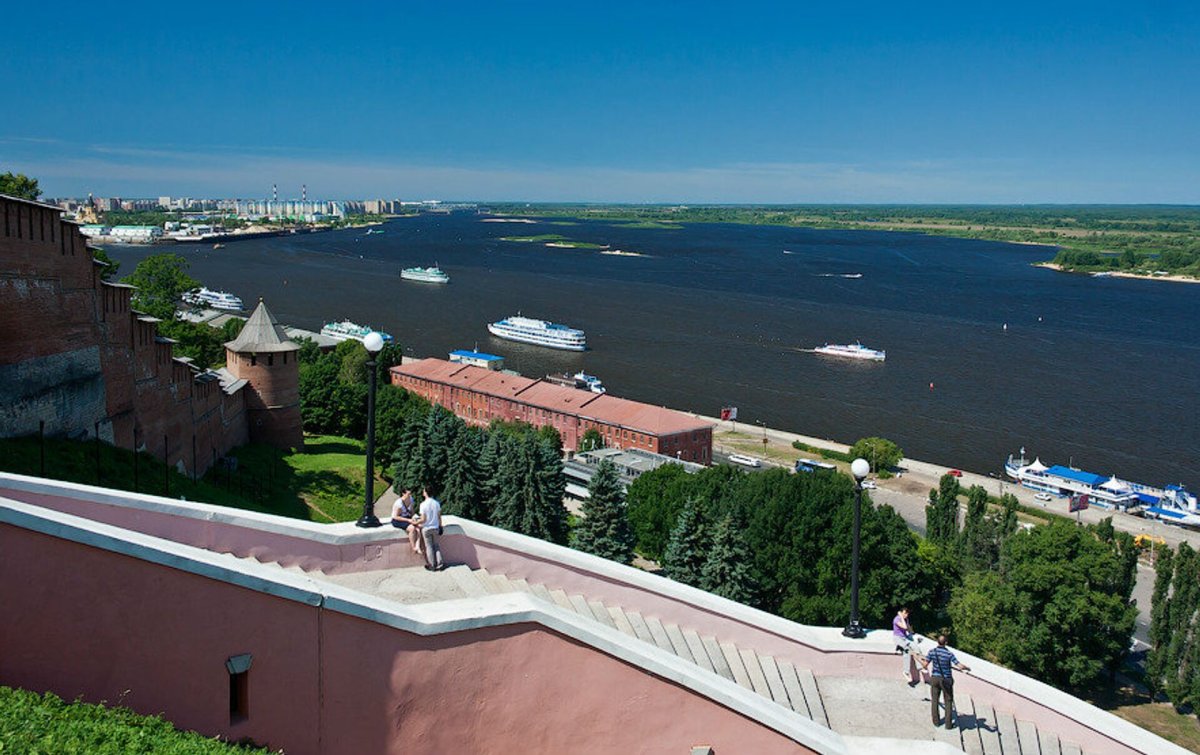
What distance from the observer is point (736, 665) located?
29.1 ft

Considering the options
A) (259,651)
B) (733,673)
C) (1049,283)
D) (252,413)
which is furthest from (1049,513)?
(1049,283)

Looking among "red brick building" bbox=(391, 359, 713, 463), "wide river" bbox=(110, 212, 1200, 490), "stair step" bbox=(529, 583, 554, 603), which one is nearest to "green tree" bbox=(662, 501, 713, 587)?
"stair step" bbox=(529, 583, 554, 603)

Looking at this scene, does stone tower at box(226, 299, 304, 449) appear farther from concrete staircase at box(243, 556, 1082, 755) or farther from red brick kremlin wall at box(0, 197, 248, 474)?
concrete staircase at box(243, 556, 1082, 755)

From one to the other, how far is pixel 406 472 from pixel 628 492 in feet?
24.9

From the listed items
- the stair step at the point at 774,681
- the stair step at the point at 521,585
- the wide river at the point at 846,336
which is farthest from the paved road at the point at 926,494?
the stair step at the point at 521,585

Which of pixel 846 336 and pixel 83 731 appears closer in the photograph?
pixel 83 731

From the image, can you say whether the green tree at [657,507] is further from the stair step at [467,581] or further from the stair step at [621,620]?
the stair step at [467,581]

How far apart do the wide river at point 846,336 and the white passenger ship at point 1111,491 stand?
8.05ft

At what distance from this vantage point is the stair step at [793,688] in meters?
8.41

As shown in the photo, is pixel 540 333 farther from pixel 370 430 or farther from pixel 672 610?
pixel 672 610

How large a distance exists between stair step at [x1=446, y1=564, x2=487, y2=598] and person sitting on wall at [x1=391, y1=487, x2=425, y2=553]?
1.14 ft

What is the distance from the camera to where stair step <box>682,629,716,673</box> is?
8.69 m

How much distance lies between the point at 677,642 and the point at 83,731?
4.78 m

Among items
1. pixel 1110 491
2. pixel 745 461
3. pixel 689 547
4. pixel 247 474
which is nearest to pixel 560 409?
pixel 745 461
